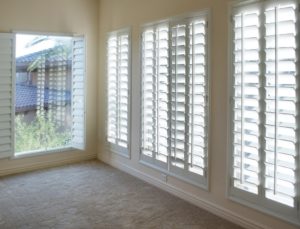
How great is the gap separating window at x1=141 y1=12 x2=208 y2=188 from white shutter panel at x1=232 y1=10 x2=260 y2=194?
15.7 inches

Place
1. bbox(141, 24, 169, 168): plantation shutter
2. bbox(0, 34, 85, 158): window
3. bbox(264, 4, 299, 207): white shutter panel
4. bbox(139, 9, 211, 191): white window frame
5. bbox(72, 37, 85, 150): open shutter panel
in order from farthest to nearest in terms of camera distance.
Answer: bbox(72, 37, 85, 150): open shutter panel < bbox(0, 34, 85, 158): window < bbox(141, 24, 169, 168): plantation shutter < bbox(139, 9, 211, 191): white window frame < bbox(264, 4, 299, 207): white shutter panel

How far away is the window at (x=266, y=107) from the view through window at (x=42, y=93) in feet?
9.93

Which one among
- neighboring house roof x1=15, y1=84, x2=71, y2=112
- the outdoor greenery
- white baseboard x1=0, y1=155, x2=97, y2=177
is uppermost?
neighboring house roof x1=15, y1=84, x2=71, y2=112

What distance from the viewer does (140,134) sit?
453 cm

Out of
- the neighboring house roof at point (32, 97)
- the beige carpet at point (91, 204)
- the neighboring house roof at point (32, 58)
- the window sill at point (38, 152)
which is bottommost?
the beige carpet at point (91, 204)

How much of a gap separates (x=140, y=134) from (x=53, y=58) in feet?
6.34

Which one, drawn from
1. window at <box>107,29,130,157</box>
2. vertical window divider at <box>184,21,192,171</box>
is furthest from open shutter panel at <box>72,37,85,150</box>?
vertical window divider at <box>184,21,192,171</box>

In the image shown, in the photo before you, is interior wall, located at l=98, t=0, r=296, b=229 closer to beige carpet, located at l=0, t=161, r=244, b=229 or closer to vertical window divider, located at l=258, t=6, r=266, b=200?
beige carpet, located at l=0, t=161, r=244, b=229

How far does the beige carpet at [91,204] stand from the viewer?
328cm

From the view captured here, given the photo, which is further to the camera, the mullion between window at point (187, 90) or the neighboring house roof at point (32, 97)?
the neighboring house roof at point (32, 97)

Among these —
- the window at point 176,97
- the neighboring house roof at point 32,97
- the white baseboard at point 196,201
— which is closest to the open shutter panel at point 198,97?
the window at point 176,97

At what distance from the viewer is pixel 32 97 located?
5086 millimetres

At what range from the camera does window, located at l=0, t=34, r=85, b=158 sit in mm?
4691

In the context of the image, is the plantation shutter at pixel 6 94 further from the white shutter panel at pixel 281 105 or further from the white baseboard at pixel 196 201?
the white shutter panel at pixel 281 105
